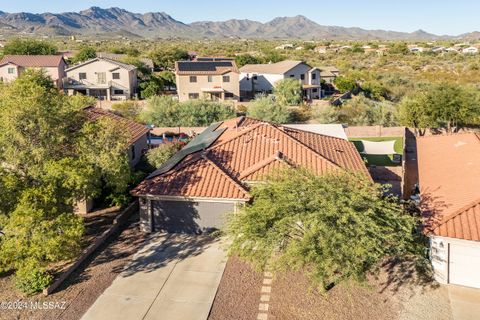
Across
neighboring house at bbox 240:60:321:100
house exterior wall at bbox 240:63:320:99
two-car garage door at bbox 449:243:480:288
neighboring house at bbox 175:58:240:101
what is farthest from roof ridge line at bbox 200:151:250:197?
house exterior wall at bbox 240:63:320:99

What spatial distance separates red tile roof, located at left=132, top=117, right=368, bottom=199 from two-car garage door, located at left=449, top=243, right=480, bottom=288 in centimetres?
788

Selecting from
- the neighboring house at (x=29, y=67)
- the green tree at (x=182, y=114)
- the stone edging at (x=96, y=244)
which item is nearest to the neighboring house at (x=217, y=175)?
the stone edging at (x=96, y=244)

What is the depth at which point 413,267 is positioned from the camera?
64.4 ft

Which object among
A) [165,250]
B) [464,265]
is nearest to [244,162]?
[165,250]

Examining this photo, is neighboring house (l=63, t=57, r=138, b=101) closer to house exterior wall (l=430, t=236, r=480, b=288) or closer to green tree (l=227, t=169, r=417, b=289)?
green tree (l=227, t=169, r=417, b=289)

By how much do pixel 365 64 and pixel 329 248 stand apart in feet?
348

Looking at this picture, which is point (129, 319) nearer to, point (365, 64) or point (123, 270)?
point (123, 270)

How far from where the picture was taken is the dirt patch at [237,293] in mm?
16812

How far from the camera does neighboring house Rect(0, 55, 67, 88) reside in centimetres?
6838

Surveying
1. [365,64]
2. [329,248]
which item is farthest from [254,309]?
[365,64]

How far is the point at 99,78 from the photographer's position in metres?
68.9

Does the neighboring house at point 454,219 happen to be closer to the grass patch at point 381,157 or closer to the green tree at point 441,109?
the grass patch at point 381,157

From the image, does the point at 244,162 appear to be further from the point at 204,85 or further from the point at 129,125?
the point at 204,85

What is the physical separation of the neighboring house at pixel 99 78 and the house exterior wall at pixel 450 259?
5906 centimetres
